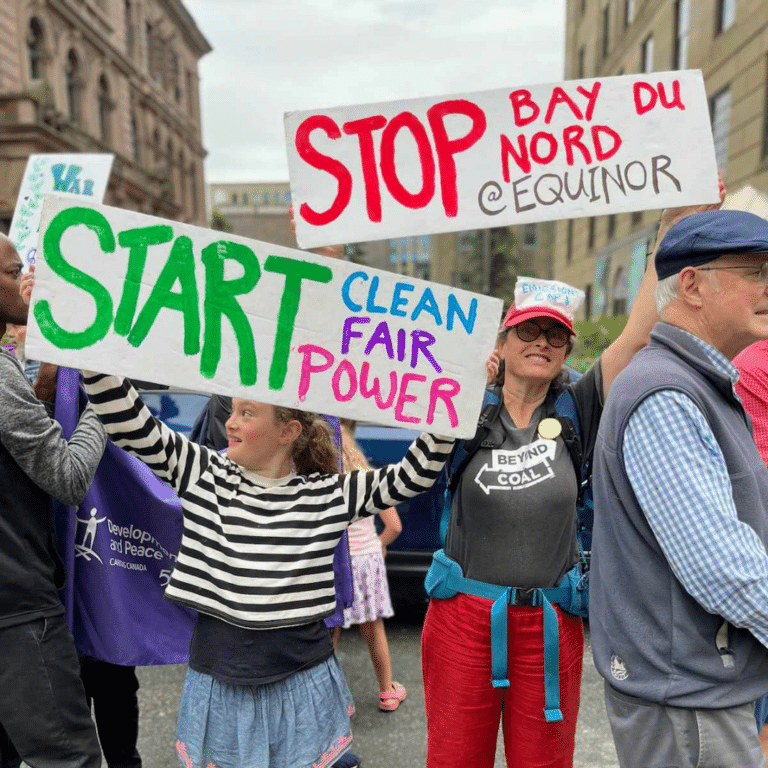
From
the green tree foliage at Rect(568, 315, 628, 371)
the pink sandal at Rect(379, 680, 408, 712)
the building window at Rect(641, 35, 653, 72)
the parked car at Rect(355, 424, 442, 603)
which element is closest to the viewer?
the pink sandal at Rect(379, 680, 408, 712)

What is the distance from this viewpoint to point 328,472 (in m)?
2.02

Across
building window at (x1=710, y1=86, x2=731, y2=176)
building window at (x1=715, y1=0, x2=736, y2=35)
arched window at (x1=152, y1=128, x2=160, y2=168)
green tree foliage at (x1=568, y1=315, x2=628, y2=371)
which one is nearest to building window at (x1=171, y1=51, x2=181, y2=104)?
arched window at (x1=152, y1=128, x2=160, y2=168)

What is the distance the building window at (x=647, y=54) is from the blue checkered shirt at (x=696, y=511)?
65.7 feet

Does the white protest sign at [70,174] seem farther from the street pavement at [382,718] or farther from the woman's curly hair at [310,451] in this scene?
Answer: the street pavement at [382,718]

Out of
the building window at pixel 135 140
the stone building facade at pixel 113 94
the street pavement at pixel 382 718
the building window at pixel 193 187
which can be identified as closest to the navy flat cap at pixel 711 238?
the street pavement at pixel 382 718

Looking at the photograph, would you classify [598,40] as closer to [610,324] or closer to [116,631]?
[610,324]

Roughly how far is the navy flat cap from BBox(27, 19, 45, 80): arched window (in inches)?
874

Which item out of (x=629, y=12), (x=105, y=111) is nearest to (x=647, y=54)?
(x=629, y=12)

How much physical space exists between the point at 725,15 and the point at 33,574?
55.3 ft

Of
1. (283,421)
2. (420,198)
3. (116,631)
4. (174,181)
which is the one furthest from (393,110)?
(174,181)

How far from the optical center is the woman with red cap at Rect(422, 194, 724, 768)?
1988 mm

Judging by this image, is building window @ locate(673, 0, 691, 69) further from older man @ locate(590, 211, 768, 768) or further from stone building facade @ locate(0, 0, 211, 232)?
older man @ locate(590, 211, 768, 768)

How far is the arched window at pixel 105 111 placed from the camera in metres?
24.7

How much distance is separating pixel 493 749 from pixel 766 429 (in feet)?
4.52
